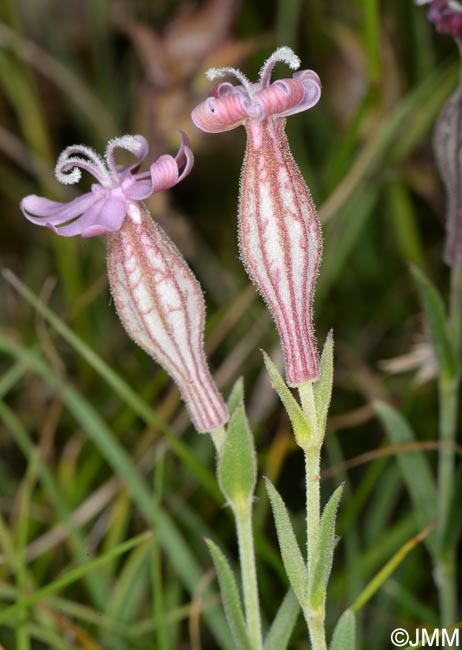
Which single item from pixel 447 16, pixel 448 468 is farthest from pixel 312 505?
pixel 447 16

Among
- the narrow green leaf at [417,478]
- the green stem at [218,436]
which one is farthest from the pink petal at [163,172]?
the narrow green leaf at [417,478]

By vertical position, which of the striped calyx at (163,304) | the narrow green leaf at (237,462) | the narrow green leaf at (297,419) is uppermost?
the striped calyx at (163,304)

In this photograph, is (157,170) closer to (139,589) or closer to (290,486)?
(139,589)

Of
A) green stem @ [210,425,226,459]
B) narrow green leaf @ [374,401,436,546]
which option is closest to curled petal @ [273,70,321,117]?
green stem @ [210,425,226,459]

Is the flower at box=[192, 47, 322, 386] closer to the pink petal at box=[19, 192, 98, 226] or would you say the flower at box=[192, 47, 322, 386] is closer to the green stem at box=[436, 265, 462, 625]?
the pink petal at box=[19, 192, 98, 226]

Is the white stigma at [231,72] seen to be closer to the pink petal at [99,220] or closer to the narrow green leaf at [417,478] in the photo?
the pink petal at [99,220]

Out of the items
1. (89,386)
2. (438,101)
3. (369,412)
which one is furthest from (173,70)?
(369,412)

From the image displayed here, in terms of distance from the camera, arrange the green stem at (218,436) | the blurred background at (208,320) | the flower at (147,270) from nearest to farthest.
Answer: the flower at (147,270) → the green stem at (218,436) → the blurred background at (208,320)
